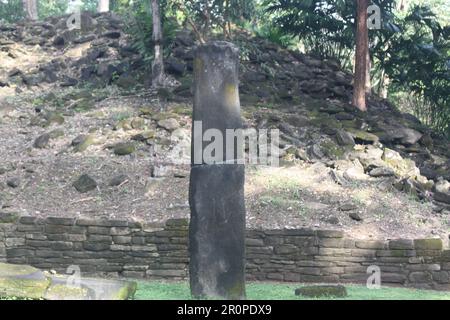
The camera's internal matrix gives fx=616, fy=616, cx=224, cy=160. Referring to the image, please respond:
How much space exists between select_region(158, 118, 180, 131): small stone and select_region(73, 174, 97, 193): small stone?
1936 millimetres

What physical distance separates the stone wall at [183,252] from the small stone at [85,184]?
1.08 metres

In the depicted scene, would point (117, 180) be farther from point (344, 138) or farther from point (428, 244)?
point (428, 244)

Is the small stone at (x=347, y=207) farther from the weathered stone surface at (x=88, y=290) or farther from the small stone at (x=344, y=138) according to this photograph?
the weathered stone surface at (x=88, y=290)

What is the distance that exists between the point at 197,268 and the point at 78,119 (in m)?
6.39

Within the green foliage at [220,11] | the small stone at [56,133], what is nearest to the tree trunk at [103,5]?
the green foliage at [220,11]

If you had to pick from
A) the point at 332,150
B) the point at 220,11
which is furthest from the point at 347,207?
the point at 220,11

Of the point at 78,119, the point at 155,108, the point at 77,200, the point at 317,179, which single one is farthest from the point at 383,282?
the point at 78,119

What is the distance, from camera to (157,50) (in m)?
12.1

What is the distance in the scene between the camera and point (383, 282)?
7.88 meters

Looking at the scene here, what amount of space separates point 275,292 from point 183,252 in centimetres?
172

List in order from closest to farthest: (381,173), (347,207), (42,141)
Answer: (347,207) < (381,173) < (42,141)

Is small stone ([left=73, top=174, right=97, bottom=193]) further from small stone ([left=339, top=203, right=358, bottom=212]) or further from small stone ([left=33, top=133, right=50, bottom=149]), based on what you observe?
small stone ([left=339, top=203, right=358, bottom=212])
